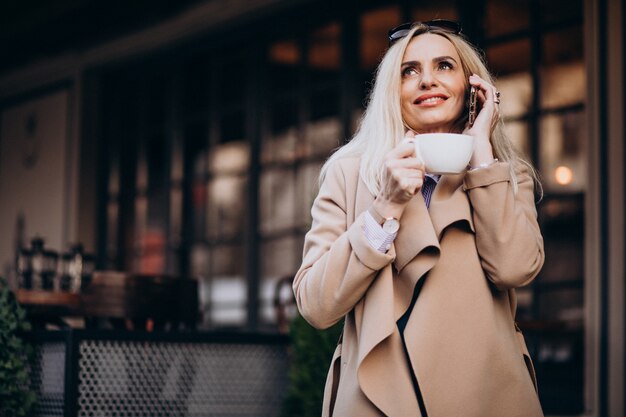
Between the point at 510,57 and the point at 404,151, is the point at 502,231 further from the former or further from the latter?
the point at 510,57

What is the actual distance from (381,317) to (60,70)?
7.70 m

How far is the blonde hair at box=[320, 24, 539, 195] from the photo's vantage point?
75.2 inches

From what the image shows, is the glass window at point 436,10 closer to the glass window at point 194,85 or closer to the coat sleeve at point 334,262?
the glass window at point 194,85

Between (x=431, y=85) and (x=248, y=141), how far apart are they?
5.40m

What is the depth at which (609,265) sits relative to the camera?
468 centimetres

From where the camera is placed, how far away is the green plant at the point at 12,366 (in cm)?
370

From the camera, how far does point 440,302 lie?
176 centimetres

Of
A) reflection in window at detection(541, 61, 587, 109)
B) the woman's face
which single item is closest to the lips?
the woman's face

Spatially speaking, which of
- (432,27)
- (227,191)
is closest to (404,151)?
(432,27)

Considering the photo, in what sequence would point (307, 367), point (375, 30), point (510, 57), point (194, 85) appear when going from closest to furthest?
point (307, 367)
point (510, 57)
point (375, 30)
point (194, 85)

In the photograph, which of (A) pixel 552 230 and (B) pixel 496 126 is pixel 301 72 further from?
(B) pixel 496 126

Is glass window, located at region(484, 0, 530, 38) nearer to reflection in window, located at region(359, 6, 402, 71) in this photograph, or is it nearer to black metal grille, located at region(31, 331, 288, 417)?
reflection in window, located at region(359, 6, 402, 71)

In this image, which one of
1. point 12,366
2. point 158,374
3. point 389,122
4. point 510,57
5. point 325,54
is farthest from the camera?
point 325,54

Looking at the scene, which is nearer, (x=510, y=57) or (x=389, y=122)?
(x=389, y=122)
